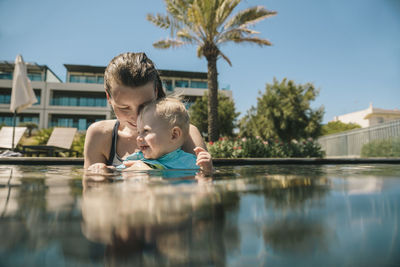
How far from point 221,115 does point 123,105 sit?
2302 cm

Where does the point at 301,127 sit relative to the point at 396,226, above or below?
above

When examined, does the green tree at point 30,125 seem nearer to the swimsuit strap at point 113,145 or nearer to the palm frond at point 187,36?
the palm frond at point 187,36

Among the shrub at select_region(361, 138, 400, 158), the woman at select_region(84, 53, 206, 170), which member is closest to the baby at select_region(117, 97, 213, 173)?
the woman at select_region(84, 53, 206, 170)

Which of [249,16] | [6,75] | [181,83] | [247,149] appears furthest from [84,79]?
[247,149]

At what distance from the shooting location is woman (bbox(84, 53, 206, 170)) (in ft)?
5.39

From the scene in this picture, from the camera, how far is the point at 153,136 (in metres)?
1.55

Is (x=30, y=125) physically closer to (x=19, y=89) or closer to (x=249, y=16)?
(x=19, y=89)

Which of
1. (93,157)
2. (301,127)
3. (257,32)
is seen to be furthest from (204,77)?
(93,157)

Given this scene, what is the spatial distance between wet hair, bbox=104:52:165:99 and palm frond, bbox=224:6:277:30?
8.90 metres

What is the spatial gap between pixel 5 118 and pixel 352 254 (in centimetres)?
3908

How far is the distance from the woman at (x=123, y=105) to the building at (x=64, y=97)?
95.8 feet

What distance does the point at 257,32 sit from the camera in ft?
33.2

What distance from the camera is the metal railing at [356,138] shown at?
41.2 feet

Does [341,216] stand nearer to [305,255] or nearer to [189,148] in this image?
[305,255]
